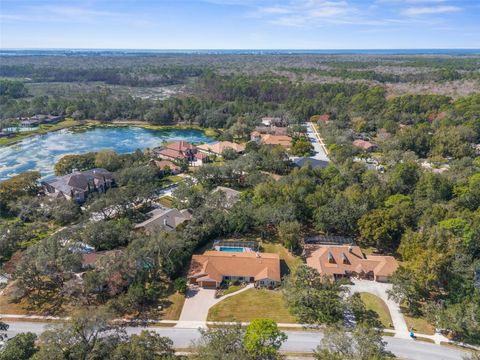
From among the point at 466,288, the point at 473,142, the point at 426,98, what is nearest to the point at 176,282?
the point at 466,288

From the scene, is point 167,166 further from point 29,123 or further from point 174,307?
point 29,123

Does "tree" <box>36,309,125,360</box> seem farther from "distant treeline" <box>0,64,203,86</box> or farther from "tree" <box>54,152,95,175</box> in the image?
"distant treeline" <box>0,64,203,86</box>

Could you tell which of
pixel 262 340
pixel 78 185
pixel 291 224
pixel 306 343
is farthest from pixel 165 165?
pixel 262 340

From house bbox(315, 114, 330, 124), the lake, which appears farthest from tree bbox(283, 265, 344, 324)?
house bbox(315, 114, 330, 124)

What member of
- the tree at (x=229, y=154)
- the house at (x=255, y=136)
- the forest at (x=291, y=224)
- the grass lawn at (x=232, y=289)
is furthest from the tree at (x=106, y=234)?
the house at (x=255, y=136)

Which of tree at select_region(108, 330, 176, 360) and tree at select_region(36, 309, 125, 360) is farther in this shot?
tree at select_region(108, 330, 176, 360)

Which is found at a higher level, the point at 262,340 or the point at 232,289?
the point at 262,340

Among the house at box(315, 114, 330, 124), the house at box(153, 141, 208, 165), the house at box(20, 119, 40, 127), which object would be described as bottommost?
the house at box(153, 141, 208, 165)
